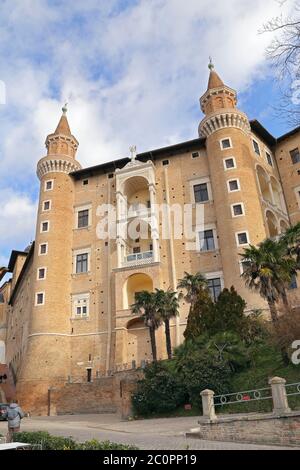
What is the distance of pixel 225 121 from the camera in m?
39.3

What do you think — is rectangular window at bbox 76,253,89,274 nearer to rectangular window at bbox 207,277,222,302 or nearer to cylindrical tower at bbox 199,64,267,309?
rectangular window at bbox 207,277,222,302

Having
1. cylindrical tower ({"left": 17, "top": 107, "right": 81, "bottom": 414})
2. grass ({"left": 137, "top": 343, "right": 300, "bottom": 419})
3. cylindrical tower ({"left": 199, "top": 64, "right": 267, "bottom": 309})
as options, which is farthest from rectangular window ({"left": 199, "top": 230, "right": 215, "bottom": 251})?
grass ({"left": 137, "top": 343, "right": 300, "bottom": 419})

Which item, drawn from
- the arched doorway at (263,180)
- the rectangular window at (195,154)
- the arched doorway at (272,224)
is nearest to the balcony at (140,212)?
the rectangular window at (195,154)

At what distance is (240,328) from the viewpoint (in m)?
24.9

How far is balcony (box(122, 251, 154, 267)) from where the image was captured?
37.0 m

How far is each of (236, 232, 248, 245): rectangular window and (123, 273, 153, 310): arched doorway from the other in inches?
345

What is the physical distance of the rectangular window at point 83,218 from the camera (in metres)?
42.5

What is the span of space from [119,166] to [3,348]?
3670 centimetres

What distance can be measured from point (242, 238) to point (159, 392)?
16.3m

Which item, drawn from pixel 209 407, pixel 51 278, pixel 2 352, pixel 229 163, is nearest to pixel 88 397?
pixel 51 278

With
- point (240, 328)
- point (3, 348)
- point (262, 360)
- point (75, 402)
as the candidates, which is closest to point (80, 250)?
point (75, 402)

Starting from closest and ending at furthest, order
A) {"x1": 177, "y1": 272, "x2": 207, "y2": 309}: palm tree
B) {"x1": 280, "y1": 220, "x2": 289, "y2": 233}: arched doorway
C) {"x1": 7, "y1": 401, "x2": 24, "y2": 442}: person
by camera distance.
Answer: {"x1": 7, "y1": 401, "x2": 24, "y2": 442}: person
{"x1": 177, "y1": 272, "x2": 207, "y2": 309}: palm tree
{"x1": 280, "y1": 220, "x2": 289, "y2": 233}: arched doorway

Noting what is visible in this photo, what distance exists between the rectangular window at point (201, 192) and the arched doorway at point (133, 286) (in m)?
9.09
